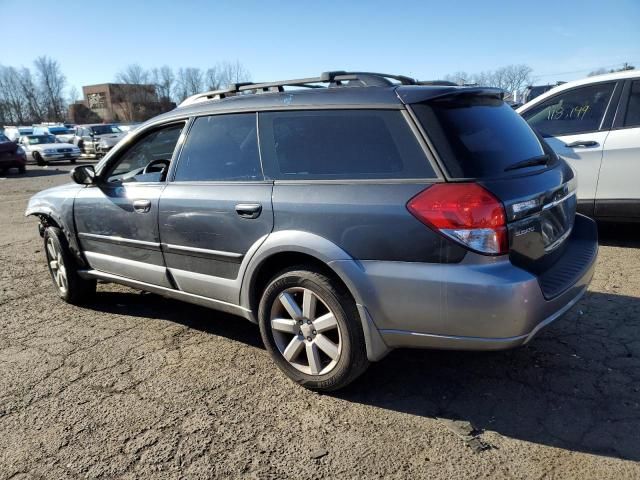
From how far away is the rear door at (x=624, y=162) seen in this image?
5195mm

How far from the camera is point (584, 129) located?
557cm

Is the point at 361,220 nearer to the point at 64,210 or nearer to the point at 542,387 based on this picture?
the point at 542,387

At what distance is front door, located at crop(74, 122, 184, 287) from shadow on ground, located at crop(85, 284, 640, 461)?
35.9 inches

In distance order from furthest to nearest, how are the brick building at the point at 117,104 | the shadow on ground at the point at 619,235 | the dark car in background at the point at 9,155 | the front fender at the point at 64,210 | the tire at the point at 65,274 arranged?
the brick building at the point at 117,104
the dark car in background at the point at 9,155
the shadow on ground at the point at 619,235
the tire at the point at 65,274
the front fender at the point at 64,210

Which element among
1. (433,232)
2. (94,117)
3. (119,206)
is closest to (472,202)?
(433,232)

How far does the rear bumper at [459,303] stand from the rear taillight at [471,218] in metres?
0.08

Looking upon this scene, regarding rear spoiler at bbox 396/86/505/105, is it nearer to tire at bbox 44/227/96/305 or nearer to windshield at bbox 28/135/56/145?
tire at bbox 44/227/96/305

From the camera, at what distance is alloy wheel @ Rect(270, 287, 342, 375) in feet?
9.53

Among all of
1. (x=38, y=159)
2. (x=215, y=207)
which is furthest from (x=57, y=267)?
(x=38, y=159)

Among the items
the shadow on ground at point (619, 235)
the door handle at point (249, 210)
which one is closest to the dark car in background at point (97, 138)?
the shadow on ground at point (619, 235)

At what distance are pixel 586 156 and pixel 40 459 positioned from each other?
558 centimetres

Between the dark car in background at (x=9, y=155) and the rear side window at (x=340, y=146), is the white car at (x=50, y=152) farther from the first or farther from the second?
the rear side window at (x=340, y=146)

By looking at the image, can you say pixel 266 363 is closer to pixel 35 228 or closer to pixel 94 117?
pixel 35 228

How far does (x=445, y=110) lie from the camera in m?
2.71
